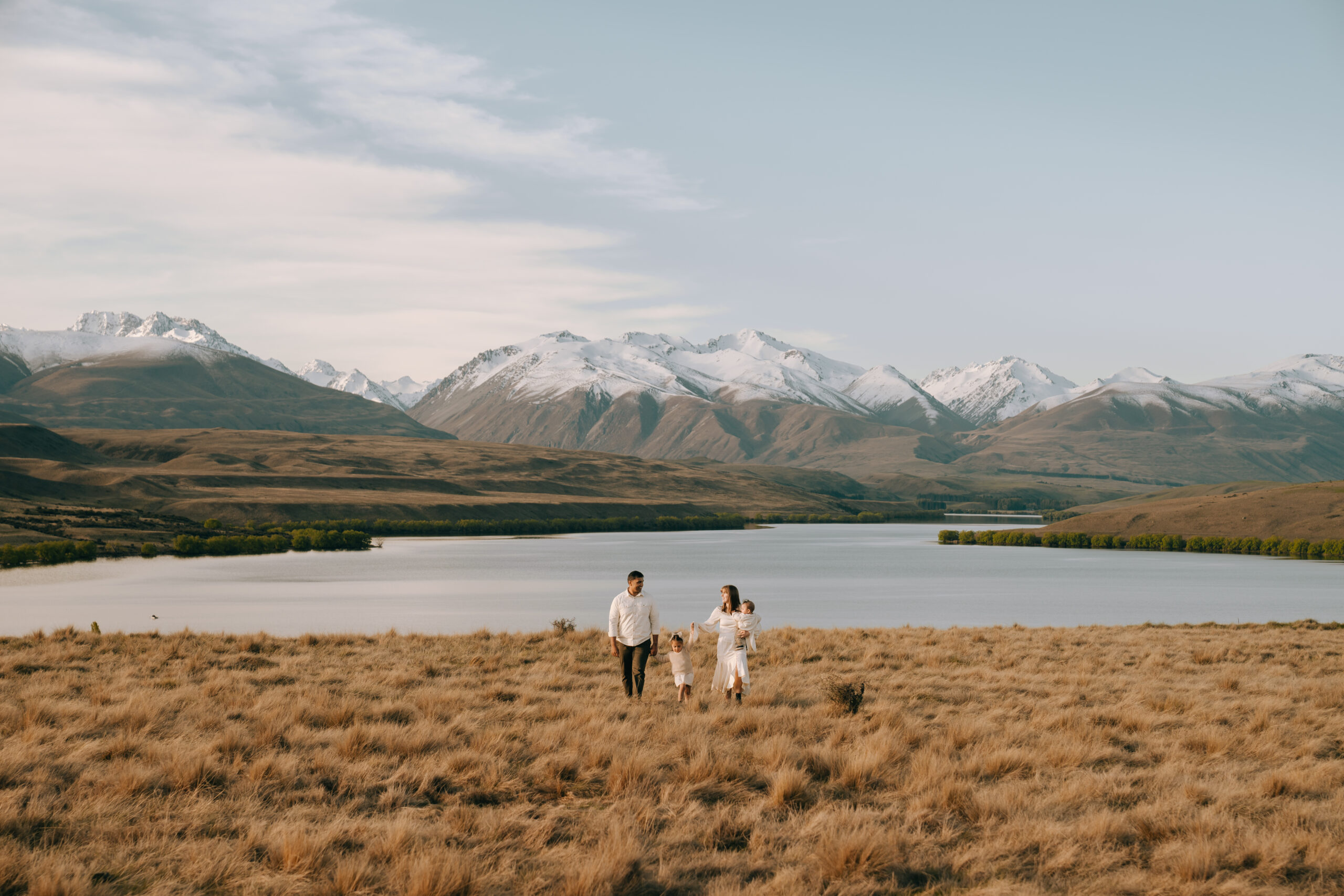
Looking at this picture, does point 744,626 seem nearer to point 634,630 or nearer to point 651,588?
point 634,630

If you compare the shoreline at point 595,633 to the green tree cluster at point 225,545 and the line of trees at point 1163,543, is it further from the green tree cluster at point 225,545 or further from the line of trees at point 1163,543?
the line of trees at point 1163,543

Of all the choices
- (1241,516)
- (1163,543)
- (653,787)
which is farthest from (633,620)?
(1241,516)

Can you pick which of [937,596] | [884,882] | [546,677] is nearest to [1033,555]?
[937,596]

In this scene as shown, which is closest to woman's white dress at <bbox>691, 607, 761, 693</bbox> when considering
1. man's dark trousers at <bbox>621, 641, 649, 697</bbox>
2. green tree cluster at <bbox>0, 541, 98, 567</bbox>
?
man's dark trousers at <bbox>621, 641, 649, 697</bbox>

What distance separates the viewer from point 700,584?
245 feet

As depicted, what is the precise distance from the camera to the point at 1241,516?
140 metres

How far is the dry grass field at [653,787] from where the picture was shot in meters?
8.28

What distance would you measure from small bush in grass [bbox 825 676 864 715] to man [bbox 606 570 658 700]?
2.80 meters

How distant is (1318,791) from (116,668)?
18.9 m

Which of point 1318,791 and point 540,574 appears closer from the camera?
point 1318,791

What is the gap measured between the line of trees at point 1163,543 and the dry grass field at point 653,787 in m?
123

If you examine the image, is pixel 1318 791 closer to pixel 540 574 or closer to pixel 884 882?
pixel 884 882

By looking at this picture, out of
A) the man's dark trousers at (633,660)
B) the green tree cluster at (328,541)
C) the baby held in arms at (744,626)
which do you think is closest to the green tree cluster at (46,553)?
the green tree cluster at (328,541)

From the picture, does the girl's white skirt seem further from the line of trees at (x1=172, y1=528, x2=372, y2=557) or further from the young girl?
the line of trees at (x1=172, y1=528, x2=372, y2=557)
